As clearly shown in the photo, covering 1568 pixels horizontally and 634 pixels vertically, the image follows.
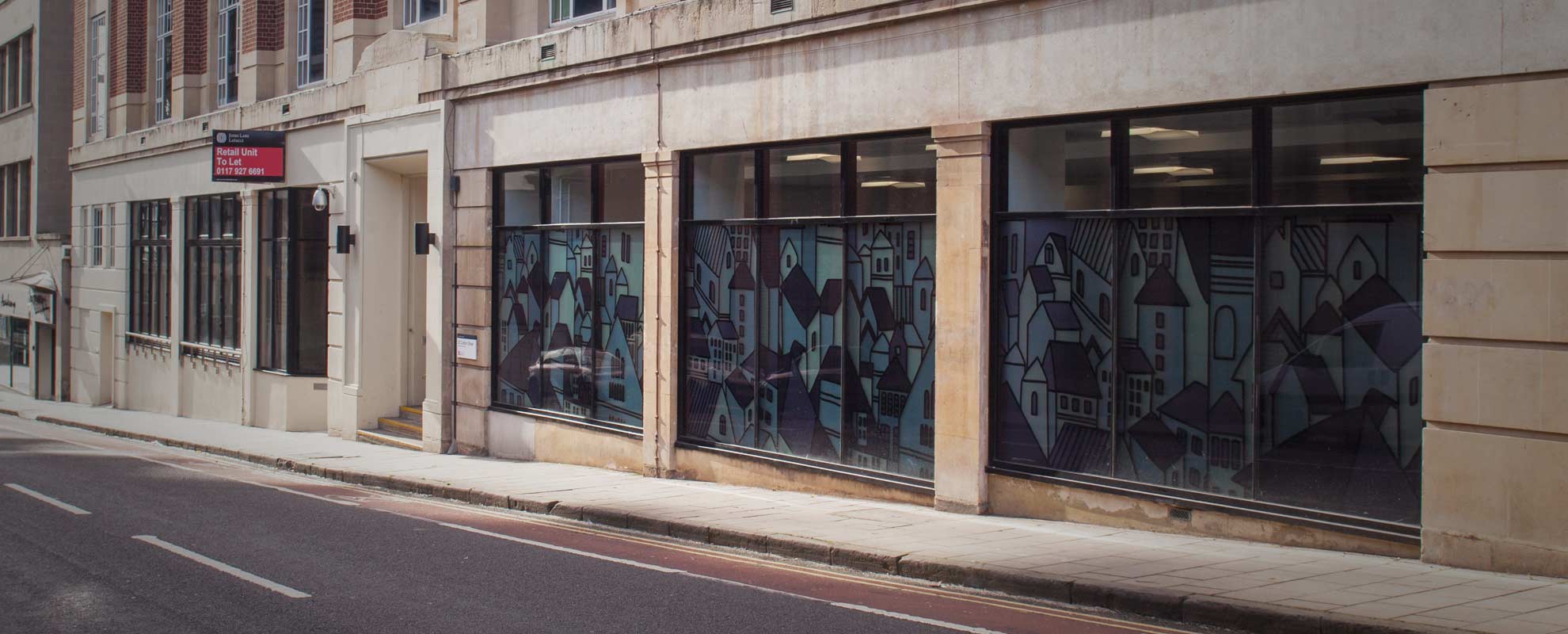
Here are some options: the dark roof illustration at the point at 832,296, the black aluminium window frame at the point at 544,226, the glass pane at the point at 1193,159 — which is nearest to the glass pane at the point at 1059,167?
the glass pane at the point at 1193,159

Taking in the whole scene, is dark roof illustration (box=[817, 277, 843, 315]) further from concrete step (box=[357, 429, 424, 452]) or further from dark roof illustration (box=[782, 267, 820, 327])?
concrete step (box=[357, 429, 424, 452])

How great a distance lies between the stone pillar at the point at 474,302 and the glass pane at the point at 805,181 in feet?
19.6

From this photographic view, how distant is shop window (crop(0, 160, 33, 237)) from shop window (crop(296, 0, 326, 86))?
62.2 feet

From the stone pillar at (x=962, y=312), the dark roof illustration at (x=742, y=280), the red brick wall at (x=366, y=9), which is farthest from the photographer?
the red brick wall at (x=366, y=9)

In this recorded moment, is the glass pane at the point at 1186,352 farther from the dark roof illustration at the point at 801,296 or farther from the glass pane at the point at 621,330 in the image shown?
the glass pane at the point at 621,330

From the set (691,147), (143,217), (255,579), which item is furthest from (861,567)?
(143,217)

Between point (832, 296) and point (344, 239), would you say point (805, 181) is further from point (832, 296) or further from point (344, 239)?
point (344, 239)

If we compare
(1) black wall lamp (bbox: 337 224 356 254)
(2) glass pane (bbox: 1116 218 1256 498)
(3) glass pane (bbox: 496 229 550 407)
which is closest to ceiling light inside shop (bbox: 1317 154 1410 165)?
(2) glass pane (bbox: 1116 218 1256 498)

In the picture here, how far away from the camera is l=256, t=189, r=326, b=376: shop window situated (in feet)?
76.8

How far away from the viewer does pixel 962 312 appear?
1146cm

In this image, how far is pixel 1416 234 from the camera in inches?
349

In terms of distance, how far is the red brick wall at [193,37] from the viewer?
2808 cm

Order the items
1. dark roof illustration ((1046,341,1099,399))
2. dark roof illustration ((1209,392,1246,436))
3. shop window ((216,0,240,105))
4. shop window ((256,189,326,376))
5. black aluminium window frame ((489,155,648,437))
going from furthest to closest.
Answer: shop window ((216,0,240,105)), shop window ((256,189,326,376)), black aluminium window frame ((489,155,648,437)), dark roof illustration ((1046,341,1099,399)), dark roof illustration ((1209,392,1246,436))

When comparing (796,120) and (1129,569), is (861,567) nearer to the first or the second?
(1129,569)
